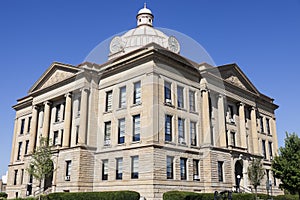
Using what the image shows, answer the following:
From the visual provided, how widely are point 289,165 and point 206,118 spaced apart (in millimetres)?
11035

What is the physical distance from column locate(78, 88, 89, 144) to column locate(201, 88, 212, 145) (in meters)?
12.8

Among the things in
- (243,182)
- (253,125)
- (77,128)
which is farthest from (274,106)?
(77,128)

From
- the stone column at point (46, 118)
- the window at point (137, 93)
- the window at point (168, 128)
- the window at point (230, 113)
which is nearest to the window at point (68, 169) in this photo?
the stone column at point (46, 118)

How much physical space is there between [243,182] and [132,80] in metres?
19.1

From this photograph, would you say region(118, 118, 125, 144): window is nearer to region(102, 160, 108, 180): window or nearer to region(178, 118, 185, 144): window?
region(102, 160, 108, 180): window

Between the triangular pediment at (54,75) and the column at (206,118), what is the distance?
15132mm

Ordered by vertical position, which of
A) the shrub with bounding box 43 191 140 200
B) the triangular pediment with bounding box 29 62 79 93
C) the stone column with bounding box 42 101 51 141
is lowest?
the shrub with bounding box 43 191 140 200

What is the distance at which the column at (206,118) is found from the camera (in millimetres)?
32719

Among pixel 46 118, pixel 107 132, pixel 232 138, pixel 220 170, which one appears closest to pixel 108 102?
pixel 107 132

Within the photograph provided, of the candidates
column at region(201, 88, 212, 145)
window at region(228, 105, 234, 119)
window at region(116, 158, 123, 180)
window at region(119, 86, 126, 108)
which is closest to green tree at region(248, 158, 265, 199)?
window at region(228, 105, 234, 119)

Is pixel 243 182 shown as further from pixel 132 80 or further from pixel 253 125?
pixel 132 80

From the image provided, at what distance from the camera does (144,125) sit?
28844 mm

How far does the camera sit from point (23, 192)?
129 feet

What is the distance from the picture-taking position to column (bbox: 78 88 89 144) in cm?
3311
